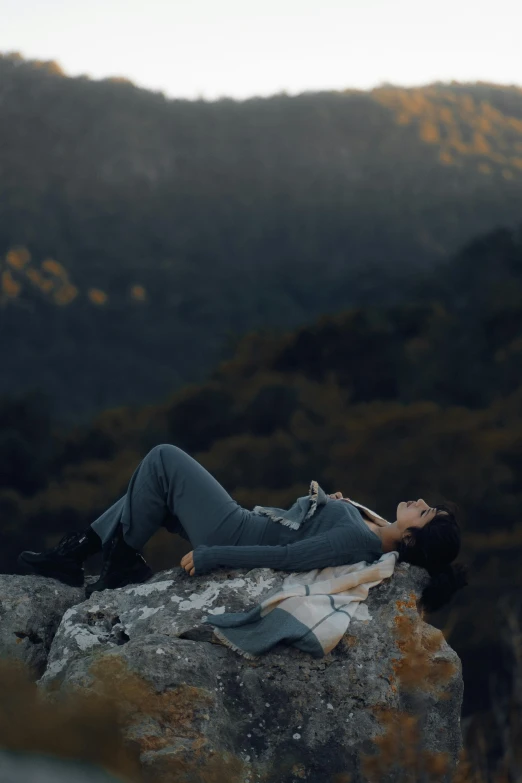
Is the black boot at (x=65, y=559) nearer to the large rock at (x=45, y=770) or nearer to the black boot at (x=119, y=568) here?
the black boot at (x=119, y=568)

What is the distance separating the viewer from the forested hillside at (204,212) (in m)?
29.6

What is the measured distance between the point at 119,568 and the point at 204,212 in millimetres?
38214

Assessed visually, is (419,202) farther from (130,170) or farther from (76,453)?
(76,453)

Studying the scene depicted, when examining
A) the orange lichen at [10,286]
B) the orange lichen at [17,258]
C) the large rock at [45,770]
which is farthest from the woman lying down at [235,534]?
the orange lichen at [17,258]

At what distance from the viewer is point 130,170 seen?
142 ft

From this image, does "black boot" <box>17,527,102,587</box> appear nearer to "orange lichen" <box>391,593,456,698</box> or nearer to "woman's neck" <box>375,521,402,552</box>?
"woman's neck" <box>375,521,402,552</box>

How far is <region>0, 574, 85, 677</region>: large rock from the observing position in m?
3.56

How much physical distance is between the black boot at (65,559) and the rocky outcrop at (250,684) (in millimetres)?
324

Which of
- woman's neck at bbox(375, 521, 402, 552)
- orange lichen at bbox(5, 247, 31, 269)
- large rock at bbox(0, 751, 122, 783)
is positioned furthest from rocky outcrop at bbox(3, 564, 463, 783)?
orange lichen at bbox(5, 247, 31, 269)

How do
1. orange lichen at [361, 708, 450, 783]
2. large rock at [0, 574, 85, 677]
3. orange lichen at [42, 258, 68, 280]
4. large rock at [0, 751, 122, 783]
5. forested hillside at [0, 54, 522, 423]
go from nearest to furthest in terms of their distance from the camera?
large rock at [0, 751, 122, 783] < orange lichen at [361, 708, 450, 783] < large rock at [0, 574, 85, 677] < forested hillside at [0, 54, 522, 423] < orange lichen at [42, 258, 68, 280]

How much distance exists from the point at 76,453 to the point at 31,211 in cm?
2039

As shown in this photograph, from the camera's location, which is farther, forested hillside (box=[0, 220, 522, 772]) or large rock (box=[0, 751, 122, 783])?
forested hillside (box=[0, 220, 522, 772])

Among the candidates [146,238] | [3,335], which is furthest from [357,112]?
[3,335]

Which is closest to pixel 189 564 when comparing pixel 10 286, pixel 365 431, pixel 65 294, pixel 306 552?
pixel 306 552
